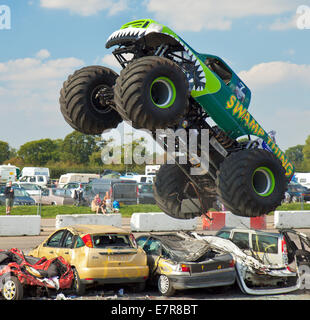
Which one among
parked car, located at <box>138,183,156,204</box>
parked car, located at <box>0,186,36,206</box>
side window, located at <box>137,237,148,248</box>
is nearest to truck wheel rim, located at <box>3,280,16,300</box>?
side window, located at <box>137,237,148,248</box>

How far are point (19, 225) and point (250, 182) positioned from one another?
12.0m

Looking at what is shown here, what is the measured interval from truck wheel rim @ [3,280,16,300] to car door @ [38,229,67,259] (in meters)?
1.32

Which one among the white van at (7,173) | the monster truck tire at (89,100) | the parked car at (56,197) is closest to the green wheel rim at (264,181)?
the monster truck tire at (89,100)

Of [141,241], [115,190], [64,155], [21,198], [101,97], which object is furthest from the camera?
[64,155]

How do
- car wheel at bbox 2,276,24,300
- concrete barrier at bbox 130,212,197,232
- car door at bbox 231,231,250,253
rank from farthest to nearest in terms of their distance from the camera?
concrete barrier at bbox 130,212,197,232 < car door at bbox 231,231,250,253 < car wheel at bbox 2,276,24,300

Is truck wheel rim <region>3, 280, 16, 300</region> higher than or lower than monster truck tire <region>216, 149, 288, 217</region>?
lower

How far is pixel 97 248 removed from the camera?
27.7 ft

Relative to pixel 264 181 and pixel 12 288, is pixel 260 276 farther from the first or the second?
pixel 12 288

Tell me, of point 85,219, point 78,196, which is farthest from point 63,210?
point 85,219

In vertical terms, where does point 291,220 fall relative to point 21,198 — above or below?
below

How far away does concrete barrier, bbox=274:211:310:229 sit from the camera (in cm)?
2258

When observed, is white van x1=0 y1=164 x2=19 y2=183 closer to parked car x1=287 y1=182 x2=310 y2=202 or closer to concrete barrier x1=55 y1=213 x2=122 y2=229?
parked car x1=287 y1=182 x2=310 y2=202

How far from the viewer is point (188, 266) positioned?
855 centimetres

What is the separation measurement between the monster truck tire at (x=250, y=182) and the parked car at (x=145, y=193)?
20.3 m
